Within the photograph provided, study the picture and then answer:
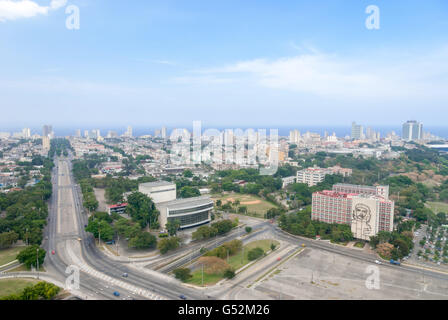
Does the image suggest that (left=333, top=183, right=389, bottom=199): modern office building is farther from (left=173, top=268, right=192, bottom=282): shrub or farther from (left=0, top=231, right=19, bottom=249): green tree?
(left=0, top=231, right=19, bottom=249): green tree

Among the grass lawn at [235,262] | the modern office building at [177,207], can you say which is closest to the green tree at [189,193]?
the modern office building at [177,207]

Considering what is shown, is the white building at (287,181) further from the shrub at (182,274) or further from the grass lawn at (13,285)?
the grass lawn at (13,285)

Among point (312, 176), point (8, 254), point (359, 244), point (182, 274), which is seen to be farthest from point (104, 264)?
point (312, 176)

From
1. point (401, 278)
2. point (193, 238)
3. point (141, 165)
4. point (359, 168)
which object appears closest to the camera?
point (401, 278)
